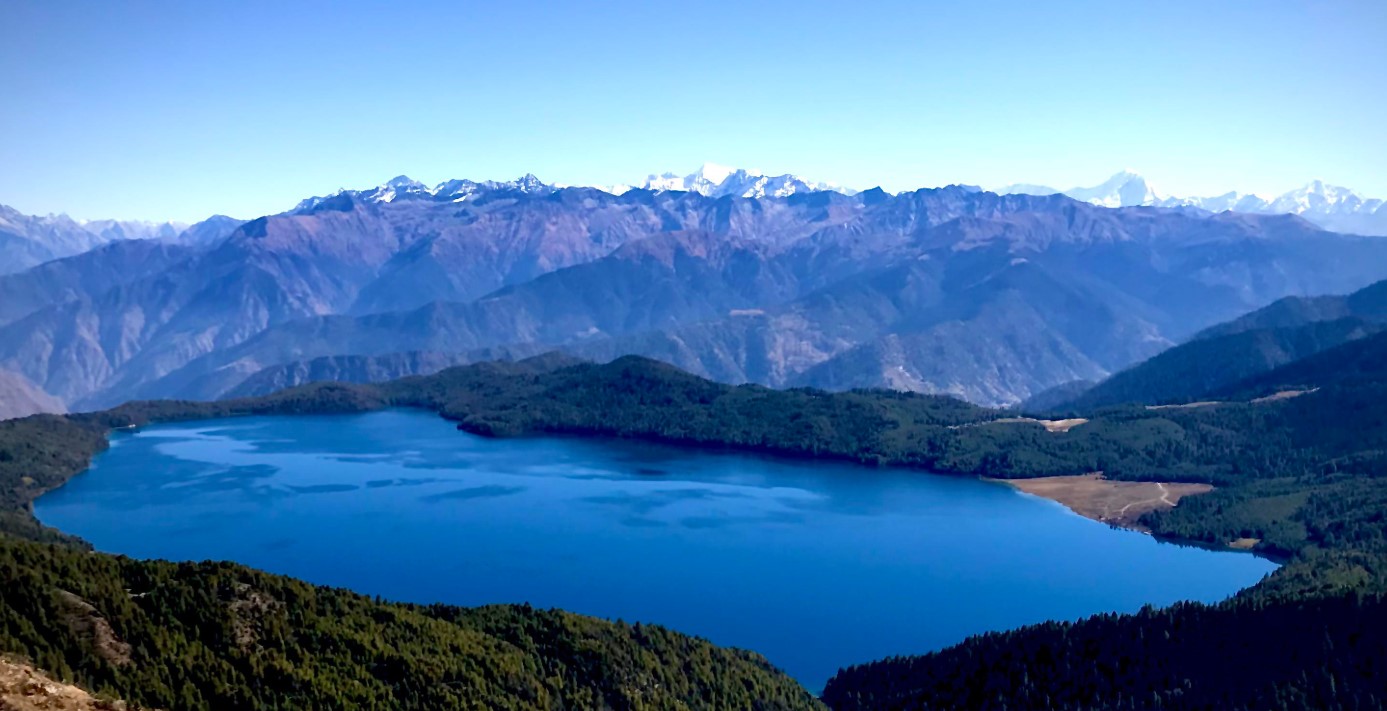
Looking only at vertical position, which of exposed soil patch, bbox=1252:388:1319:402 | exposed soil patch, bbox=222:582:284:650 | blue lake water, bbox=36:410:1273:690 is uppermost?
exposed soil patch, bbox=1252:388:1319:402

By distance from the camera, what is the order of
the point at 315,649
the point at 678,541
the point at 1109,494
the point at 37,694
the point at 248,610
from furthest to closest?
1. the point at 1109,494
2. the point at 678,541
3. the point at 248,610
4. the point at 315,649
5. the point at 37,694

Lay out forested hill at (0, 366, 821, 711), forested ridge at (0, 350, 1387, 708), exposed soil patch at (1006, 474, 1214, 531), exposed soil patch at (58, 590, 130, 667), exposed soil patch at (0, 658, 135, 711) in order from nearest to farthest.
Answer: exposed soil patch at (0, 658, 135, 711) → forested hill at (0, 366, 821, 711) → exposed soil patch at (58, 590, 130, 667) → forested ridge at (0, 350, 1387, 708) → exposed soil patch at (1006, 474, 1214, 531)

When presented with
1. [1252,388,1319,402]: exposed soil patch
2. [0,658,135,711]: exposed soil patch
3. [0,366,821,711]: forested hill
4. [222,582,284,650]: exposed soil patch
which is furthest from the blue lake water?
[0,658,135,711]: exposed soil patch

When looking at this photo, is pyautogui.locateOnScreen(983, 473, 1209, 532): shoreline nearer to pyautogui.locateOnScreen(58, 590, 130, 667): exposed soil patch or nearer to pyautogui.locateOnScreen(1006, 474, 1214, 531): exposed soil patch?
pyautogui.locateOnScreen(1006, 474, 1214, 531): exposed soil patch

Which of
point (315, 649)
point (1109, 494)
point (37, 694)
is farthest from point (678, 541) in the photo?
point (37, 694)

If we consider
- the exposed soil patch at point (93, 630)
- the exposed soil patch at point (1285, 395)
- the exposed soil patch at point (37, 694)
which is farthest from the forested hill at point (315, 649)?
the exposed soil patch at point (1285, 395)

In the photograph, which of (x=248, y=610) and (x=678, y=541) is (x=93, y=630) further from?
(x=678, y=541)
